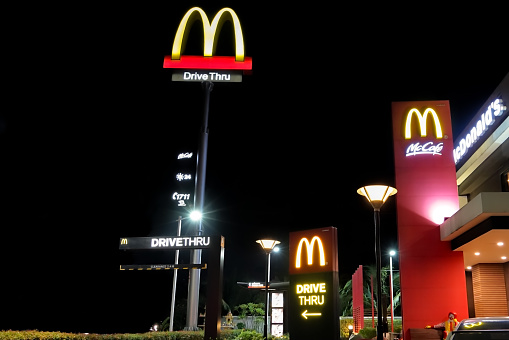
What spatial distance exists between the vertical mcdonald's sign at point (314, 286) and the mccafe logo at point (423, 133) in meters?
10.4

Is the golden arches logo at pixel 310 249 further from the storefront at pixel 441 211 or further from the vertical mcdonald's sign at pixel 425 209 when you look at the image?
the vertical mcdonald's sign at pixel 425 209

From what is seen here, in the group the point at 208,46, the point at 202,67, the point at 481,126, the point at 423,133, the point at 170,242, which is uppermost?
the point at 208,46

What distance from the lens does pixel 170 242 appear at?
18219 mm

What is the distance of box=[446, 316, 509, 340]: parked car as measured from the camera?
659cm

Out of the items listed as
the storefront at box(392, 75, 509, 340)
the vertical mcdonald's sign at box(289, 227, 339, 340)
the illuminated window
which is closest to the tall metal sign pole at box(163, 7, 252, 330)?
the storefront at box(392, 75, 509, 340)

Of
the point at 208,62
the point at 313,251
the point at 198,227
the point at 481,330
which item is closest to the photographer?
the point at 481,330

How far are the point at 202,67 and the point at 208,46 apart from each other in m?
2.17

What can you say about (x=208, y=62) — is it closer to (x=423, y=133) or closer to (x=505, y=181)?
(x=423, y=133)

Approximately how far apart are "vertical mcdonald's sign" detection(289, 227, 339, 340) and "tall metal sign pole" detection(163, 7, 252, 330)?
50.6ft

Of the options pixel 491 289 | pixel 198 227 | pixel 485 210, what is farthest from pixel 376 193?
pixel 198 227

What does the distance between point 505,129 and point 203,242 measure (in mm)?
11652

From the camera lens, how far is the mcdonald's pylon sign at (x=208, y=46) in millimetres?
30438

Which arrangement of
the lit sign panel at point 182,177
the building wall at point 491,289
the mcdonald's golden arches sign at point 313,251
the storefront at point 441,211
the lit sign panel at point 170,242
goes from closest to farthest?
the mcdonald's golden arches sign at point 313,251 < the lit sign panel at point 170,242 < the storefront at point 441,211 < the building wall at point 491,289 < the lit sign panel at point 182,177

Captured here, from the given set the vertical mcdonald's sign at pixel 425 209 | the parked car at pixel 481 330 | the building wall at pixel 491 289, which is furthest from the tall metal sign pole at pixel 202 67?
the parked car at pixel 481 330
